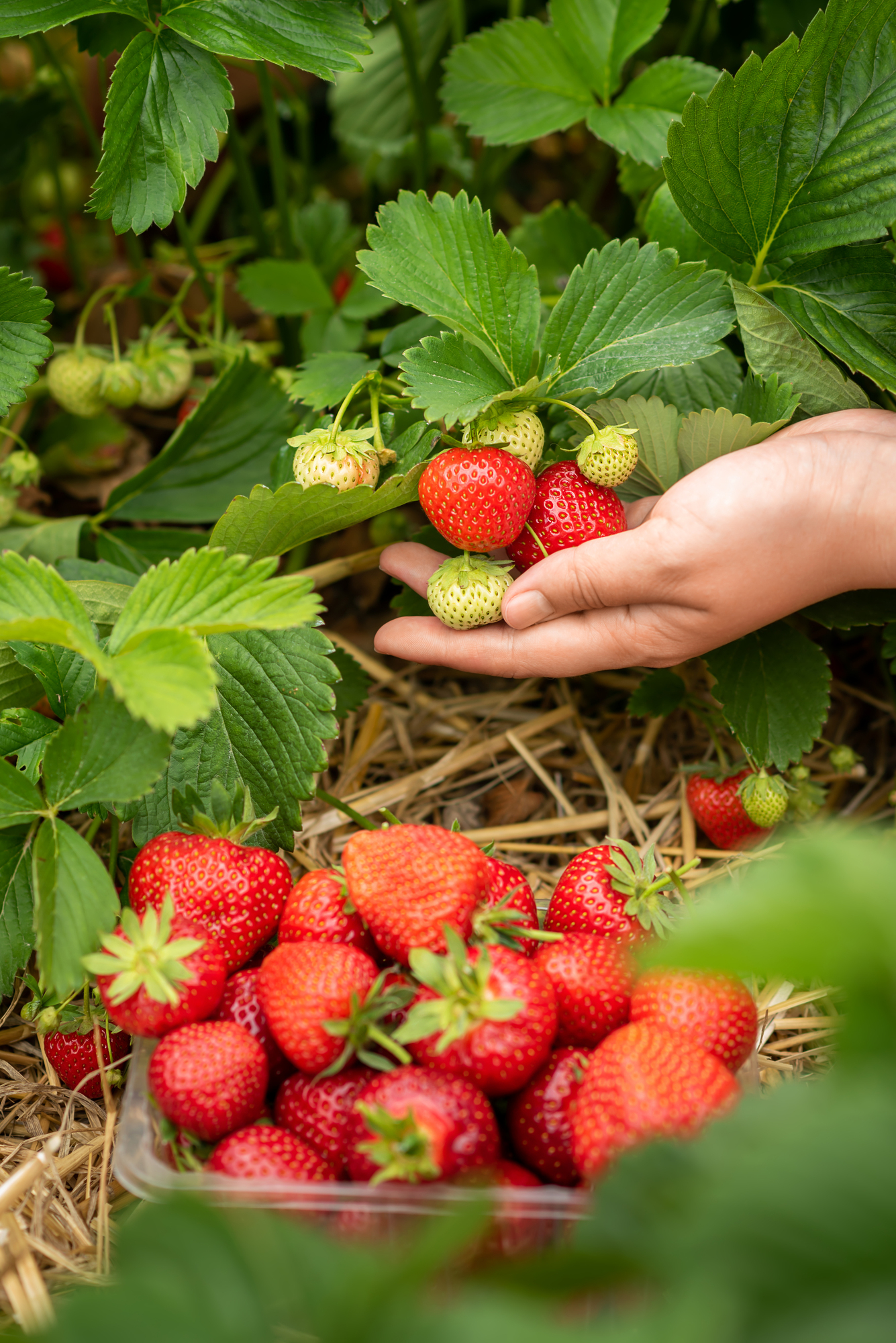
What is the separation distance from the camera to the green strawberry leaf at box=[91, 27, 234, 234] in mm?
1044

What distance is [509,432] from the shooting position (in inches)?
37.9

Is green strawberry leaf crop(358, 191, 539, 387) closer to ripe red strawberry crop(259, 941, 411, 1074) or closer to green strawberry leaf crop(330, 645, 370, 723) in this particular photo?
green strawberry leaf crop(330, 645, 370, 723)

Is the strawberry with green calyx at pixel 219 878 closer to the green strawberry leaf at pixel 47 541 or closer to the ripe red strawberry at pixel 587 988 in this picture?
the ripe red strawberry at pixel 587 988

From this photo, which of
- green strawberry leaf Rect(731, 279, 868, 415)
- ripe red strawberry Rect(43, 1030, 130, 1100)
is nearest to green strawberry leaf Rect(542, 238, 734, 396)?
green strawberry leaf Rect(731, 279, 868, 415)

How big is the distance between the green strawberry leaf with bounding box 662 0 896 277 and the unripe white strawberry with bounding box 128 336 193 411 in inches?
30.4

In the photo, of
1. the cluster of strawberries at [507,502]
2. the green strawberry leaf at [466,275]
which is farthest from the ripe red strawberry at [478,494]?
the green strawberry leaf at [466,275]

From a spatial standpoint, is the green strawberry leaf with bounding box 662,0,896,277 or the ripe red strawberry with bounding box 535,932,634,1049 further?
the green strawberry leaf with bounding box 662,0,896,277

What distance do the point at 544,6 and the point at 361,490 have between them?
145cm

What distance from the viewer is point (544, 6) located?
72.0 inches

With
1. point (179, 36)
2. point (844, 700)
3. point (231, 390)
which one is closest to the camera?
point (179, 36)

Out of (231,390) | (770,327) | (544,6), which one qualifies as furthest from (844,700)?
(544,6)

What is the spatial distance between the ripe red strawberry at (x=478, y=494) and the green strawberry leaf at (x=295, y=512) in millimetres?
34

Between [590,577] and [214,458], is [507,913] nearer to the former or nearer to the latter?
[590,577]

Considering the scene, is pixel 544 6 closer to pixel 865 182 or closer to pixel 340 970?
pixel 865 182
